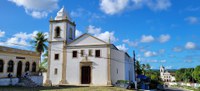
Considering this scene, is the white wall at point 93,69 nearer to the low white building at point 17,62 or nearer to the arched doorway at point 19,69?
the low white building at point 17,62

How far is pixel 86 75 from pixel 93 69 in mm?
1375

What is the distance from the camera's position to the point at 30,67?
34.2m

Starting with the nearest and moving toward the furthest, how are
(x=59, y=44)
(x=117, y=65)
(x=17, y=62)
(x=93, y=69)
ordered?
(x=93, y=69) → (x=17, y=62) → (x=117, y=65) → (x=59, y=44)


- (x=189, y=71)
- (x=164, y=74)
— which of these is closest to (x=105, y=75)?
(x=189, y=71)

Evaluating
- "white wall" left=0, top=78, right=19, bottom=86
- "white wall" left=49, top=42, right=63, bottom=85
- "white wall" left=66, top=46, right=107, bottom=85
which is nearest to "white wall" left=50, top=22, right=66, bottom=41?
"white wall" left=49, top=42, right=63, bottom=85

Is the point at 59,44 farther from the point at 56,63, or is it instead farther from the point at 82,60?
the point at 82,60

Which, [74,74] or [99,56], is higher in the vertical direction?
[99,56]

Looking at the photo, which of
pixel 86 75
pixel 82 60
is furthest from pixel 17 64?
pixel 86 75

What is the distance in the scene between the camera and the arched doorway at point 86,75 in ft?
103

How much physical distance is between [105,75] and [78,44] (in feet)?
19.4

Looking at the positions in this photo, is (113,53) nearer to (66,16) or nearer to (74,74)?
(74,74)

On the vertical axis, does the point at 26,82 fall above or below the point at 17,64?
below

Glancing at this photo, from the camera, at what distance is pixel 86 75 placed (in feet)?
103

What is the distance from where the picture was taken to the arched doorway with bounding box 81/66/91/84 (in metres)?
31.3
